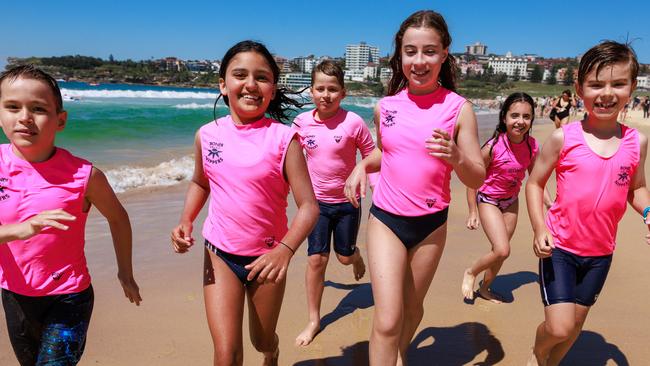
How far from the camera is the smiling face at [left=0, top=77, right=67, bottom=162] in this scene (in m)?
2.28

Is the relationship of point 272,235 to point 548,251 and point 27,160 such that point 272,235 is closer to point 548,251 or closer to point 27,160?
point 27,160

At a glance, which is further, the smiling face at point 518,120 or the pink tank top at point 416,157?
the smiling face at point 518,120

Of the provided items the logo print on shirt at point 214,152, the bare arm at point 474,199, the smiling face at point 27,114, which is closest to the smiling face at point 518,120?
the bare arm at point 474,199

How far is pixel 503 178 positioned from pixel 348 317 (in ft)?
6.21

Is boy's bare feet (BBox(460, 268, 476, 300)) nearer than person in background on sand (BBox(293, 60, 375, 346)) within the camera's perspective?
No

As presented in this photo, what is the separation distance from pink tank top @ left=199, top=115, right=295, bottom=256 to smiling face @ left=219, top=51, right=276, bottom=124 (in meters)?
0.09

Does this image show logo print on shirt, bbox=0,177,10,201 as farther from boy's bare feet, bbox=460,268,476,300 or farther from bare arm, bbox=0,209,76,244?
boy's bare feet, bbox=460,268,476,300

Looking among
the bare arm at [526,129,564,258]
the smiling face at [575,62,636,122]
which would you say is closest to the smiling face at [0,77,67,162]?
the bare arm at [526,129,564,258]

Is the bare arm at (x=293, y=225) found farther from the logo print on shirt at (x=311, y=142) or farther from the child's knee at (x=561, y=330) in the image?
the logo print on shirt at (x=311, y=142)

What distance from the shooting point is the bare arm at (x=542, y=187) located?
2.93 meters

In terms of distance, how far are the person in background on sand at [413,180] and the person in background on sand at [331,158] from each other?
1219 mm

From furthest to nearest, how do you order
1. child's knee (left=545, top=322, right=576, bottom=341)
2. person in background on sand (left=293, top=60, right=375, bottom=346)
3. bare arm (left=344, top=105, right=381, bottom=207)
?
1. person in background on sand (left=293, top=60, right=375, bottom=346)
2. bare arm (left=344, top=105, right=381, bottom=207)
3. child's knee (left=545, top=322, right=576, bottom=341)

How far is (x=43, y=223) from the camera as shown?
6.69 feet

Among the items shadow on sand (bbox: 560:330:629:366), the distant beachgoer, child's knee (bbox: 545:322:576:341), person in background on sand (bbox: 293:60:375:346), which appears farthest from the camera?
the distant beachgoer
